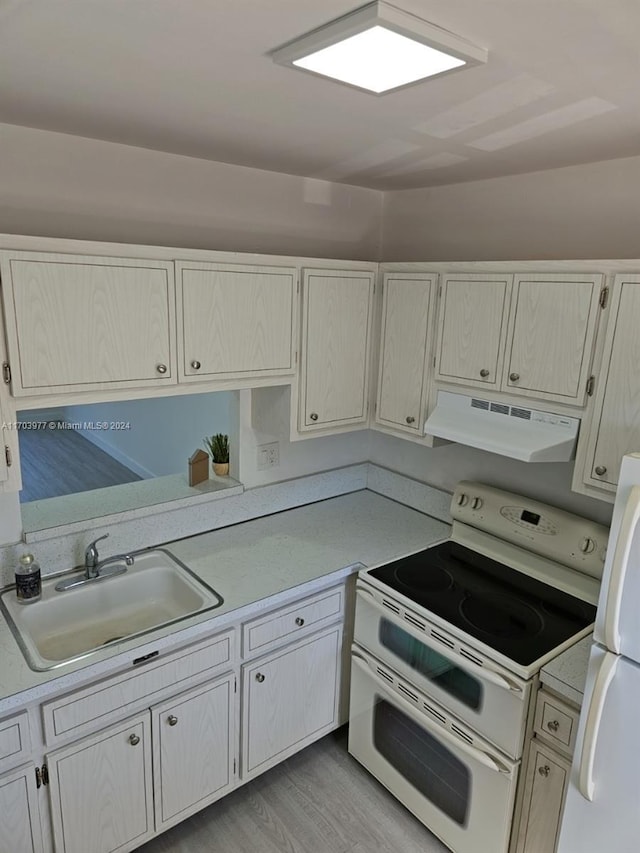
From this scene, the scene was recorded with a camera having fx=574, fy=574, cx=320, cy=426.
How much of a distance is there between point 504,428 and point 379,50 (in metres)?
1.32

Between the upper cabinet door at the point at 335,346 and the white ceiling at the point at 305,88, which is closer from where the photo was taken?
the white ceiling at the point at 305,88

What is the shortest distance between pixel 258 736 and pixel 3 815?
874 millimetres

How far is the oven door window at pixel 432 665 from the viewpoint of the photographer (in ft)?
6.20

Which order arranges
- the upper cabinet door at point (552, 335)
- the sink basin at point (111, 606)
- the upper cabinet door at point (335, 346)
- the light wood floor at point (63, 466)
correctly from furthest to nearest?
the light wood floor at point (63, 466) → the upper cabinet door at point (335, 346) → the sink basin at point (111, 606) → the upper cabinet door at point (552, 335)

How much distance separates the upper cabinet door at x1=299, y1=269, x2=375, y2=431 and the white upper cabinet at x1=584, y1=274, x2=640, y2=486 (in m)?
1.01

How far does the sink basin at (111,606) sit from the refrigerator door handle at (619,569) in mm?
1206

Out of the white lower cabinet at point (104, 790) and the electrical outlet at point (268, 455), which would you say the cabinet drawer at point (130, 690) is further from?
the electrical outlet at point (268, 455)

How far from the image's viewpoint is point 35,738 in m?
1.64

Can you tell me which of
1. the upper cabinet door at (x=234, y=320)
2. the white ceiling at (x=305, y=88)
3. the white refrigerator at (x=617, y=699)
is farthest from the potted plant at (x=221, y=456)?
the white refrigerator at (x=617, y=699)

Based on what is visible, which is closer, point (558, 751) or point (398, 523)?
point (558, 751)

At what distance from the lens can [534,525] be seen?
7.39 ft

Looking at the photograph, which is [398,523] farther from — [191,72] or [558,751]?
[191,72]

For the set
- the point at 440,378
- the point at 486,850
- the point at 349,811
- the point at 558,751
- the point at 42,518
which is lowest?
the point at 349,811

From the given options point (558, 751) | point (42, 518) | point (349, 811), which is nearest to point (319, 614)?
point (349, 811)
